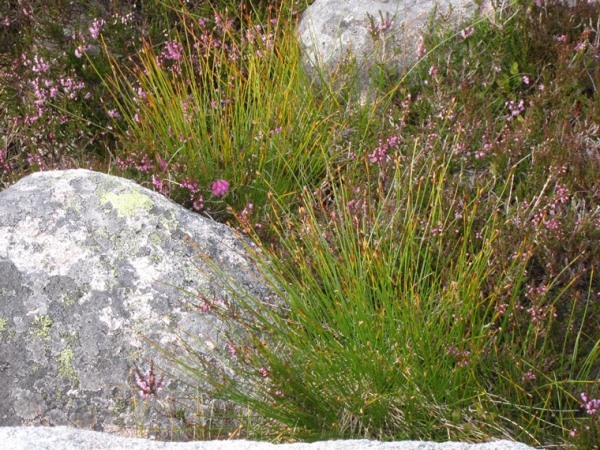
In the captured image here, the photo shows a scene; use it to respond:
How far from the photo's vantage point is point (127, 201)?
359 centimetres

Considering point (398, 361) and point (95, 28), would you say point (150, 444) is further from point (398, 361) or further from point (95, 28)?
point (95, 28)

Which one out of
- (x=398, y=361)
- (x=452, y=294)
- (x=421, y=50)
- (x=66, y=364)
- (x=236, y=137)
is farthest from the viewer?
(x=421, y=50)

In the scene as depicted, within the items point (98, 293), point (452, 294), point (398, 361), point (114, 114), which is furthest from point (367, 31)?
point (398, 361)

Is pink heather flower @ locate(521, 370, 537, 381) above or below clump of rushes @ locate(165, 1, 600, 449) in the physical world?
below

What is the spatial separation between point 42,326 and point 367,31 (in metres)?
2.82

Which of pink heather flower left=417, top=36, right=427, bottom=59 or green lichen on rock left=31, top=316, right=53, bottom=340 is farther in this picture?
pink heather flower left=417, top=36, right=427, bottom=59

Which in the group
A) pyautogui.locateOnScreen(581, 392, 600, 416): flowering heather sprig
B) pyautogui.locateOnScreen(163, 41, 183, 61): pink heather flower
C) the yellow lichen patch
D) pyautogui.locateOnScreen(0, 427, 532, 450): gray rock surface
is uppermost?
pyautogui.locateOnScreen(163, 41, 183, 61): pink heather flower

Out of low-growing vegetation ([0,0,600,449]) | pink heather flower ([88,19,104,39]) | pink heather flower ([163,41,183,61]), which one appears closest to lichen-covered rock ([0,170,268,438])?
low-growing vegetation ([0,0,600,449])

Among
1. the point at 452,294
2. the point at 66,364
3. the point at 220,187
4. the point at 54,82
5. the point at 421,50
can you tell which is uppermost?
the point at 421,50

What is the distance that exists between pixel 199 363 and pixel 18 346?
27.6 inches

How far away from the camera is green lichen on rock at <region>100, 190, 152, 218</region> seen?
356cm

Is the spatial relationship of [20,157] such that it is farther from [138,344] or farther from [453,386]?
[453,386]

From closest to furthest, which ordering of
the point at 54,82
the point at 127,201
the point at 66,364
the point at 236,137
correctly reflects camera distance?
the point at 66,364
the point at 127,201
the point at 236,137
the point at 54,82

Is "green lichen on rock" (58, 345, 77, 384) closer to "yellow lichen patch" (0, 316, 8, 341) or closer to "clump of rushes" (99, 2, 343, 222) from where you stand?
"yellow lichen patch" (0, 316, 8, 341)
